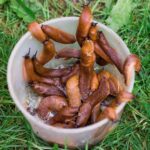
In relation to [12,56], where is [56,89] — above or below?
below

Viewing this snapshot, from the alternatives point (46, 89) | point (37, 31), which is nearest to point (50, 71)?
point (46, 89)

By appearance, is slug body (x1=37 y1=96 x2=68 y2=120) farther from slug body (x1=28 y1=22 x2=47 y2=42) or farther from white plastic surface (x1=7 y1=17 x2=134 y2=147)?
slug body (x1=28 y1=22 x2=47 y2=42)

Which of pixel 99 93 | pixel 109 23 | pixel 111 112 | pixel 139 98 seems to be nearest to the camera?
pixel 111 112

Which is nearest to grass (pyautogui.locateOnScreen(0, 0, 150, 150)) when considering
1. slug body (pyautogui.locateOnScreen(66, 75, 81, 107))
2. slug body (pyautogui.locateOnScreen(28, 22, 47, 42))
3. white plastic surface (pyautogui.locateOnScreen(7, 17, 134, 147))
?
white plastic surface (pyautogui.locateOnScreen(7, 17, 134, 147))

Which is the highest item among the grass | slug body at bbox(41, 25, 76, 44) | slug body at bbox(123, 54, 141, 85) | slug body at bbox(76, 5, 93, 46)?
slug body at bbox(76, 5, 93, 46)

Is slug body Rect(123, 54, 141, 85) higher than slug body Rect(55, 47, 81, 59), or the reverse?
slug body Rect(123, 54, 141, 85)

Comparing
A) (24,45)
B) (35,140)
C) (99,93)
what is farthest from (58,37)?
(35,140)

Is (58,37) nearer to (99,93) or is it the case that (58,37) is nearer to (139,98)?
(99,93)

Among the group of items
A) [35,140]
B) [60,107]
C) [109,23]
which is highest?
[109,23]
